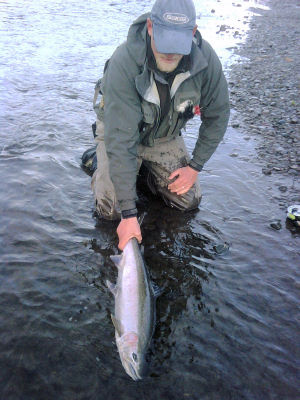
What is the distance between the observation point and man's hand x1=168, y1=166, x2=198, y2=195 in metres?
5.25

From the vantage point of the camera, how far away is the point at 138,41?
4.02m

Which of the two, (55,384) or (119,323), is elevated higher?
(119,323)

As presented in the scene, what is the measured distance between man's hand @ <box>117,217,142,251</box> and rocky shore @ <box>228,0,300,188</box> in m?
3.42

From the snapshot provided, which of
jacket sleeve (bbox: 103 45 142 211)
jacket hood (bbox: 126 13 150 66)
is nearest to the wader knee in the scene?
jacket sleeve (bbox: 103 45 142 211)

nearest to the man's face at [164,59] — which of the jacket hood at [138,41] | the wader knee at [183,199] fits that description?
the jacket hood at [138,41]

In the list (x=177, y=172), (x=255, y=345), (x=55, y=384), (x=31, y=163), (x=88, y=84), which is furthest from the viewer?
(x=88, y=84)

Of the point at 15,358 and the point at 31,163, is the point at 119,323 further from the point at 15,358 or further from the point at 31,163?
the point at 31,163

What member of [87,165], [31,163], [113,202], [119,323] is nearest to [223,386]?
[119,323]

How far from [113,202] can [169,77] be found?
177 cm

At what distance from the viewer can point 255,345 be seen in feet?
11.8

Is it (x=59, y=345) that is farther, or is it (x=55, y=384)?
(x=59, y=345)

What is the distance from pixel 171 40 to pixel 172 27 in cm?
13

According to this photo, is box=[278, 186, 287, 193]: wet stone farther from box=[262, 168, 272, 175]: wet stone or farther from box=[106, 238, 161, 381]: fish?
box=[106, 238, 161, 381]: fish

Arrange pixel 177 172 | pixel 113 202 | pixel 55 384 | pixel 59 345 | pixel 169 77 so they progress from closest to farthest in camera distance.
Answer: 1. pixel 55 384
2. pixel 59 345
3. pixel 169 77
4. pixel 113 202
5. pixel 177 172
